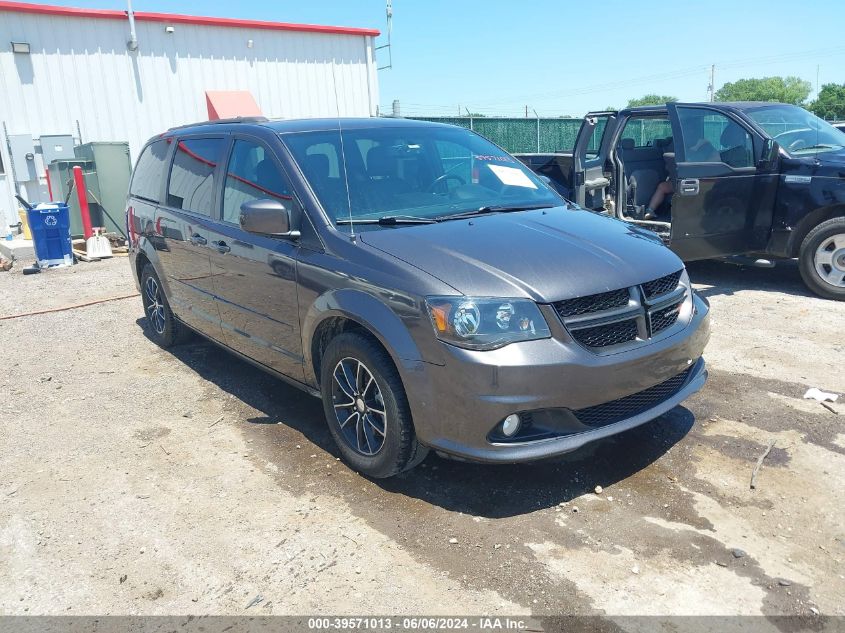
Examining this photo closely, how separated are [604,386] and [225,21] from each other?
16514mm

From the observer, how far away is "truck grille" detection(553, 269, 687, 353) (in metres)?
3.06

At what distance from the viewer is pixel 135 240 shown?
6156mm

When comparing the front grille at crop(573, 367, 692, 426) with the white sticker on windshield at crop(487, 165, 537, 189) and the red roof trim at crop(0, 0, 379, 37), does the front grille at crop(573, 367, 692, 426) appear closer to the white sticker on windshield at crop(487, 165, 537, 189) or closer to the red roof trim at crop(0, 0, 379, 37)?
the white sticker on windshield at crop(487, 165, 537, 189)

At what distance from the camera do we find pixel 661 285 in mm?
3441

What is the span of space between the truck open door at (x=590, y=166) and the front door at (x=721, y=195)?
1.02m

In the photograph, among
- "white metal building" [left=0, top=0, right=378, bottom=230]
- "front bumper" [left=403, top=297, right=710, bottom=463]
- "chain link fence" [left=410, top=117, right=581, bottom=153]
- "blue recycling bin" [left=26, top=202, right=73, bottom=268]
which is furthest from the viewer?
"chain link fence" [left=410, top=117, right=581, bottom=153]

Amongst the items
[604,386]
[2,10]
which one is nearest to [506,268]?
[604,386]

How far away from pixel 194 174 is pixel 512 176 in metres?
2.35

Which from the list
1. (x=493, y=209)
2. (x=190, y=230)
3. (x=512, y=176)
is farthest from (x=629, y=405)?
(x=190, y=230)

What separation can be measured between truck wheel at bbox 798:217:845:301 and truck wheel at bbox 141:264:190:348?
6.05 metres

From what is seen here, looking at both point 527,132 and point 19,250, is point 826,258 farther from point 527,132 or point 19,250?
point 527,132

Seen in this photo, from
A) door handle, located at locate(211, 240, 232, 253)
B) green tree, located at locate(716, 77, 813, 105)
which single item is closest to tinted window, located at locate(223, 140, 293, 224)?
door handle, located at locate(211, 240, 232, 253)

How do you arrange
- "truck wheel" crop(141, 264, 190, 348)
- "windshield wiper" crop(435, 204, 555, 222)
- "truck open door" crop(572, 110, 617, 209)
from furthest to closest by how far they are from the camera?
"truck open door" crop(572, 110, 617, 209), "truck wheel" crop(141, 264, 190, 348), "windshield wiper" crop(435, 204, 555, 222)

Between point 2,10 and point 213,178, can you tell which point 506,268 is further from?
point 2,10
